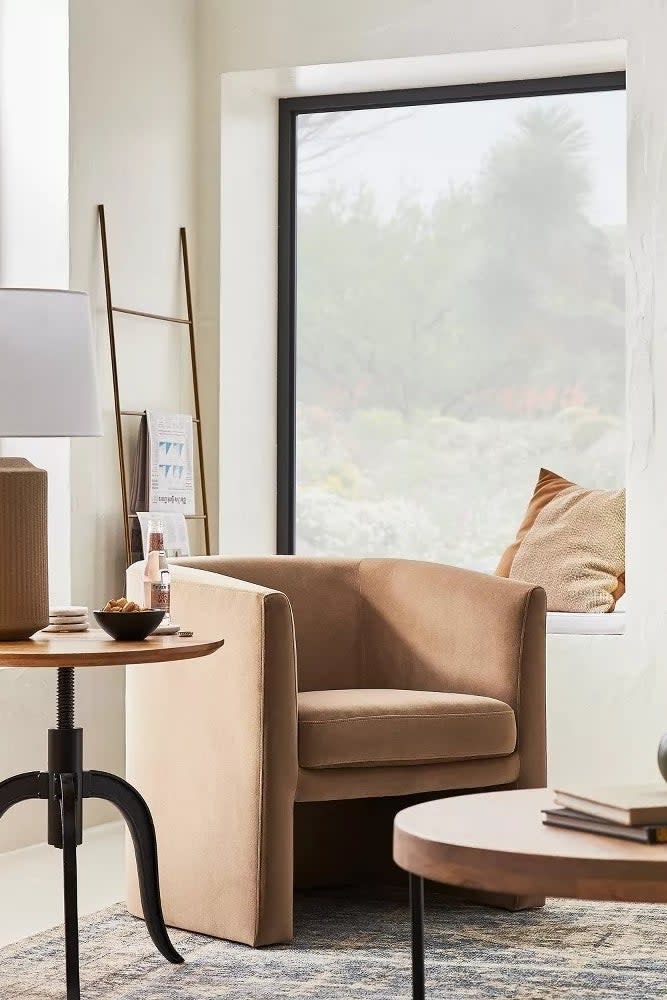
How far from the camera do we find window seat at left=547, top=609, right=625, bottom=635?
430cm

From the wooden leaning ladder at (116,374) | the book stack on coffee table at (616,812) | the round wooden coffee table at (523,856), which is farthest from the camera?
the wooden leaning ladder at (116,374)

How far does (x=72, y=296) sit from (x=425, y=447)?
2079 millimetres

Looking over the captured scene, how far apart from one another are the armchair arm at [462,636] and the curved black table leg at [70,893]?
43.3 inches

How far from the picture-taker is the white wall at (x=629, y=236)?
4223 mm

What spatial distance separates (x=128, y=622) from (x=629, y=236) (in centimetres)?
222

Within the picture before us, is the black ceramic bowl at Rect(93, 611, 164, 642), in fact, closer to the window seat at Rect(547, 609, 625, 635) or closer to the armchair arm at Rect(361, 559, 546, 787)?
the armchair arm at Rect(361, 559, 546, 787)

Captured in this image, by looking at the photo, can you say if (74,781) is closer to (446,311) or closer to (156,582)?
(156,582)

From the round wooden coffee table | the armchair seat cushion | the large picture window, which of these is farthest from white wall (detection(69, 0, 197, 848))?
the round wooden coffee table

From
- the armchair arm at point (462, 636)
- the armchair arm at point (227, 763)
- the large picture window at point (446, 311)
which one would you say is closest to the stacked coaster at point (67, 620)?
the armchair arm at point (227, 763)

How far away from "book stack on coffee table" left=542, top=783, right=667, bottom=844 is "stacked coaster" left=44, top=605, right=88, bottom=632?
1144 millimetres

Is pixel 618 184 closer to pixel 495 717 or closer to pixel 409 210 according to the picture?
pixel 409 210

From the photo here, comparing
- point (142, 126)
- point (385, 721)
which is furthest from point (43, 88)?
point (385, 721)

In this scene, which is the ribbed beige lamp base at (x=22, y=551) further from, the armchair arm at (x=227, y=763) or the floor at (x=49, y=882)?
the floor at (x=49, y=882)

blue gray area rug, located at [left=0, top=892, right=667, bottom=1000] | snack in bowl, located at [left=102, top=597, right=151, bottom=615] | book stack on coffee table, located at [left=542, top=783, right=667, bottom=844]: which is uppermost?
snack in bowl, located at [left=102, top=597, right=151, bottom=615]
